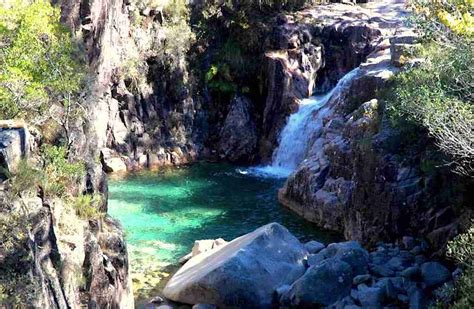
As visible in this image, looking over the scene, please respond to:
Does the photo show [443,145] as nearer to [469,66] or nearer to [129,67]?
[469,66]

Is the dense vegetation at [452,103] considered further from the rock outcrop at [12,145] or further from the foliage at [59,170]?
the rock outcrop at [12,145]

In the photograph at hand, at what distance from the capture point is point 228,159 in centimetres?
3003

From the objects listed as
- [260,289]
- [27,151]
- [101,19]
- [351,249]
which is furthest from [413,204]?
[101,19]

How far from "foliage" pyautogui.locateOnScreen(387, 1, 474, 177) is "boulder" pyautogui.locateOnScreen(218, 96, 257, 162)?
13.2 metres

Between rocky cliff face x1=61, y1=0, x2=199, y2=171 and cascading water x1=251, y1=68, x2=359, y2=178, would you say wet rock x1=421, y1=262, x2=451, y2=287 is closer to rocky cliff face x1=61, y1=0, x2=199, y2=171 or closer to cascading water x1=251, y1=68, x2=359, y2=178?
cascading water x1=251, y1=68, x2=359, y2=178

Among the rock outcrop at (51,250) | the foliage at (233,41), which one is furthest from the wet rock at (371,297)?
the foliage at (233,41)

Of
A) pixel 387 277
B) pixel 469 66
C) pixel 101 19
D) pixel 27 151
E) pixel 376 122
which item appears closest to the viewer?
pixel 27 151

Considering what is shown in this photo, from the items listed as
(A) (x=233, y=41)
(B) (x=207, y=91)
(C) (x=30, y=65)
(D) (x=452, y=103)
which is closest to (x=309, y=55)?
(A) (x=233, y=41)

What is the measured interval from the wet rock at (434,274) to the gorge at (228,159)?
0.05 meters

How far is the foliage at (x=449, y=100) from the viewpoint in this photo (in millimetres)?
12164

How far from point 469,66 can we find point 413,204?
4899 mm

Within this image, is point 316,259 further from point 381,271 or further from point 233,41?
point 233,41

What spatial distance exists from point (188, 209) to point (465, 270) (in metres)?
13.7

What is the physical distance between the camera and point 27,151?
1205cm
